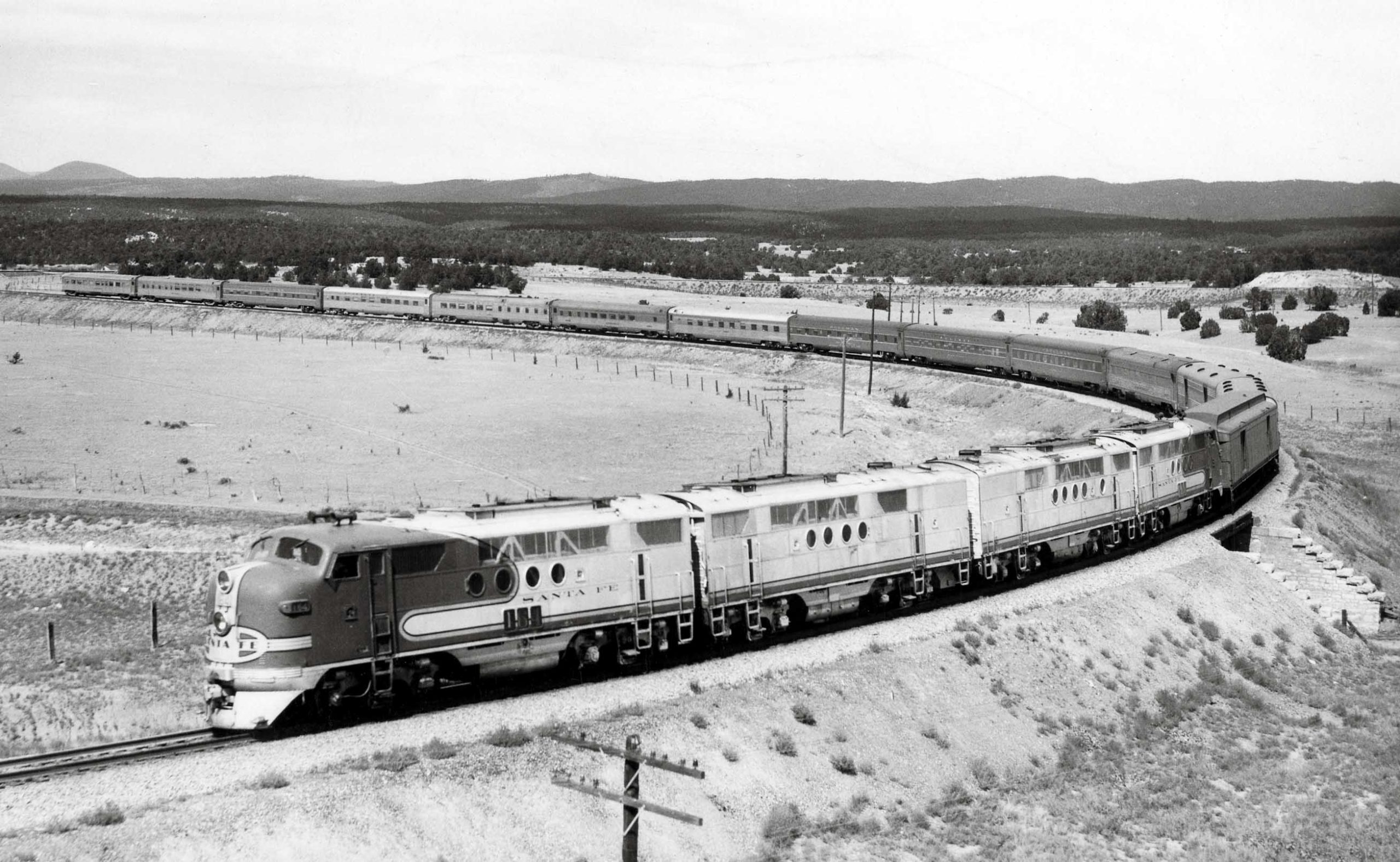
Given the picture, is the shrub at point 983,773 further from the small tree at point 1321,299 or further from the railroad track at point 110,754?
the small tree at point 1321,299

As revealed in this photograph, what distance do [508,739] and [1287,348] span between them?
273 ft

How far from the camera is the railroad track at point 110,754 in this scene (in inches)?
792

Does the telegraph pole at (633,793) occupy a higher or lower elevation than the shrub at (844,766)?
higher

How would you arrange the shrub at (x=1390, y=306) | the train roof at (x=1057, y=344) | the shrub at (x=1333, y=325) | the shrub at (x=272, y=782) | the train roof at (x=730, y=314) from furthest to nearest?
the shrub at (x=1390, y=306)
the shrub at (x=1333, y=325)
the train roof at (x=730, y=314)
the train roof at (x=1057, y=344)
the shrub at (x=272, y=782)

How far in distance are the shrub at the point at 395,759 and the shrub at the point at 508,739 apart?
1.28 m

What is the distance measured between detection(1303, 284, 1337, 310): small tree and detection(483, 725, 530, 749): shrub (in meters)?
107

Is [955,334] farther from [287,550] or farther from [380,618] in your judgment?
[287,550]

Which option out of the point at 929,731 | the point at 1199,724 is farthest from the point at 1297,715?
the point at 929,731

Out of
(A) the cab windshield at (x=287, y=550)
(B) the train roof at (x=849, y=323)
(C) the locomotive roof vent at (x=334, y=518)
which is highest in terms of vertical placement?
(C) the locomotive roof vent at (x=334, y=518)

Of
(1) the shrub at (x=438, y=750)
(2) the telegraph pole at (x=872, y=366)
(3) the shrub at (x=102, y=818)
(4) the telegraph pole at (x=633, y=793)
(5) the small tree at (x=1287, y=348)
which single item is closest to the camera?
(4) the telegraph pole at (x=633, y=793)

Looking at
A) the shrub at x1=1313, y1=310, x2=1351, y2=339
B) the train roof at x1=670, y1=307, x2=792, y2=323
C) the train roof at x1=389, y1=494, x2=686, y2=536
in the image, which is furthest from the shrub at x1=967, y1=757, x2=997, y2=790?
the shrub at x1=1313, y1=310, x2=1351, y2=339

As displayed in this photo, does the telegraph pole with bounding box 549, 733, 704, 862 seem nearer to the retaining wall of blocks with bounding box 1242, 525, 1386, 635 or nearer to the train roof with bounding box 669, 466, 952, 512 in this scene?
the train roof with bounding box 669, 466, 952, 512

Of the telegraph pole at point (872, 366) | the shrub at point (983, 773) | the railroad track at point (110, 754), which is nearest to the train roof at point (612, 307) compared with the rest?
the telegraph pole at point (872, 366)

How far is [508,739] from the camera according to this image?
21625mm
